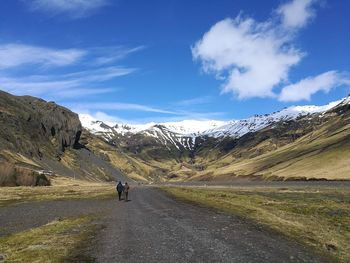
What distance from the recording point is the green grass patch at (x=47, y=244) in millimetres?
22219

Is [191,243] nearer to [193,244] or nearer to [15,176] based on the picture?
[193,244]

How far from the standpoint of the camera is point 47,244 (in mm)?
26219

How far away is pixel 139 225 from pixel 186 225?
3.84 metres

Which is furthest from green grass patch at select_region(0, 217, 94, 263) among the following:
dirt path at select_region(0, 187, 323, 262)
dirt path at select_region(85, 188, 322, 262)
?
dirt path at select_region(85, 188, 322, 262)

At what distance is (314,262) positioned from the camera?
20.1 m

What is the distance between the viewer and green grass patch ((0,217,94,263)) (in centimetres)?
2222

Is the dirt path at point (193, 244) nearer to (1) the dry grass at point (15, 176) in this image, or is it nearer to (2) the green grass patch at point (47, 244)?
(2) the green grass patch at point (47, 244)

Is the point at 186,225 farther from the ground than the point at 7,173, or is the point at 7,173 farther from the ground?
the point at 7,173

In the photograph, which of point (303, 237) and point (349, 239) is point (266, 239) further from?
point (349, 239)

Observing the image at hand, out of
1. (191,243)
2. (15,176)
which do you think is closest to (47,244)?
(191,243)

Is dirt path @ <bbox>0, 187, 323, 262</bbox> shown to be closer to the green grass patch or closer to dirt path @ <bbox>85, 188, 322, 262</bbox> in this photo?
dirt path @ <bbox>85, 188, 322, 262</bbox>

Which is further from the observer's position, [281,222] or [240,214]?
[240,214]

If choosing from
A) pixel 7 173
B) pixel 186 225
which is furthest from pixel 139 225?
pixel 7 173

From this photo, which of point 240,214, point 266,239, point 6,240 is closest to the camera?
point 266,239
